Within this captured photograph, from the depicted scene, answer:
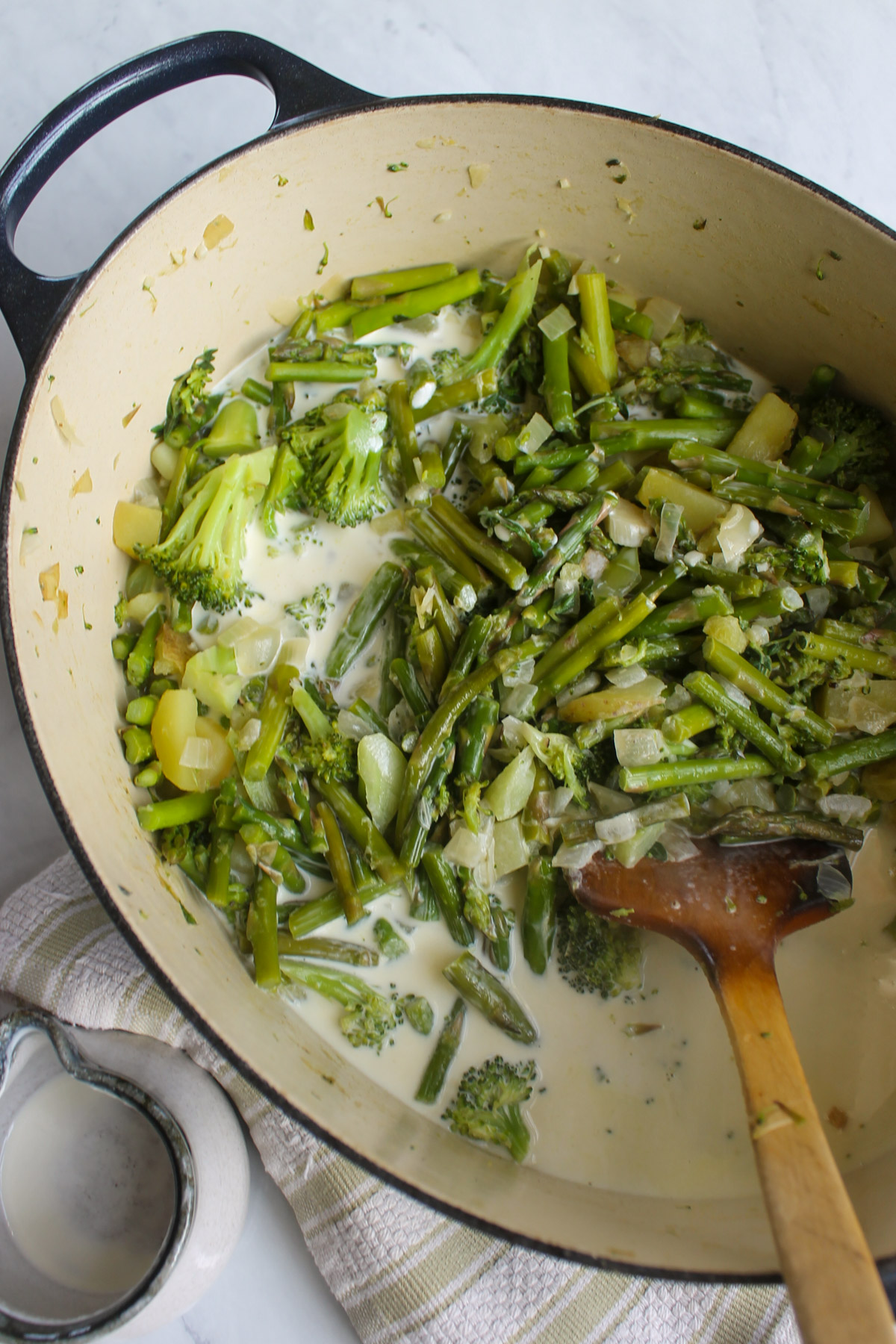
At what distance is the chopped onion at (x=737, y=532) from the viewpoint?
191 centimetres

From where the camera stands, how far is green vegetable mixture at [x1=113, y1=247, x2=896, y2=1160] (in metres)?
1.85

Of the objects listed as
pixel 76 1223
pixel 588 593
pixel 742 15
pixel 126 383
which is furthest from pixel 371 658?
pixel 742 15

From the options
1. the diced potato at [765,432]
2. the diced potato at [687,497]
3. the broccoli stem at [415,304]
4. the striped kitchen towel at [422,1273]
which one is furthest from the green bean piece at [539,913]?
the broccoli stem at [415,304]

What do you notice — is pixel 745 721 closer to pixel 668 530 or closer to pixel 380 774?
pixel 668 530

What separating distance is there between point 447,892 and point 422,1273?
0.77m

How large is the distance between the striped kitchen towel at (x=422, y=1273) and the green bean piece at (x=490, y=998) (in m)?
0.39

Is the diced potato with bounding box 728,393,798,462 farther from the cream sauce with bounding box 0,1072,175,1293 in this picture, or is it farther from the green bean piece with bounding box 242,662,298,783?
the cream sauce with bounding box 0,1072,175,1293

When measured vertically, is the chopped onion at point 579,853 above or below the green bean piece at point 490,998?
above

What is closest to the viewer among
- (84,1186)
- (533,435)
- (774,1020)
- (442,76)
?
(774,1020)

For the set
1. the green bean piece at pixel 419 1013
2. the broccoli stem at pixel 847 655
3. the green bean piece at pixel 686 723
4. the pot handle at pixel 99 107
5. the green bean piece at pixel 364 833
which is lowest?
the green bean piece at pixel 419 1013

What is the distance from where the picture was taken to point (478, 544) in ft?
6.40

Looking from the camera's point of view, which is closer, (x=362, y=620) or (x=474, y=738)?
(x=474, y=738)

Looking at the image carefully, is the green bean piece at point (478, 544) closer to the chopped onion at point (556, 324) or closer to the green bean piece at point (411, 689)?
the green bean piece at point (411, 689)

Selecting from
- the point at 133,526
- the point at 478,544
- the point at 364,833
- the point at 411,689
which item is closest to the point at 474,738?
the point at 411,689
